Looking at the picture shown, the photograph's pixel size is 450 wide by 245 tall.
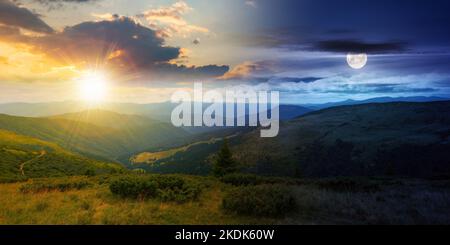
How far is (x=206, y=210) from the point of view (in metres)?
11.5

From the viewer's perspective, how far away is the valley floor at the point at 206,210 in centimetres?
994

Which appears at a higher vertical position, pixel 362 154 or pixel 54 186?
pixel 362 154

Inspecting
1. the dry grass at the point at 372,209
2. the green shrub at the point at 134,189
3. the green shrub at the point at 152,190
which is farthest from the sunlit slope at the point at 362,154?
the green shrub at the point at 134,189

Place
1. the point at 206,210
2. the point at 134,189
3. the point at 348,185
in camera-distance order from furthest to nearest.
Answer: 1. the point at 348,185
2. the point at 134,189
3. the point at 206,210

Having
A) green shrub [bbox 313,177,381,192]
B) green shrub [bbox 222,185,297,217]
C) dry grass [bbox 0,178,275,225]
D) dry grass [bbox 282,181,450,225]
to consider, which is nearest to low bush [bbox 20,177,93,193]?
dry grass [bbox 0,178,275,225]

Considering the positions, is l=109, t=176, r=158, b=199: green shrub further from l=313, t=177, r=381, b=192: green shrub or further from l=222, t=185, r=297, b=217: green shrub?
l=313, t=177, r=381, b=192: green shrub

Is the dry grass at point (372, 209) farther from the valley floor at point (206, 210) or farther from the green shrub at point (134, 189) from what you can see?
the green shrub at point (134, 189)

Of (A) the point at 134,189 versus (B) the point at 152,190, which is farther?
(B) the point at 152,190

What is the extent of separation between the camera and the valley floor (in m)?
9.94

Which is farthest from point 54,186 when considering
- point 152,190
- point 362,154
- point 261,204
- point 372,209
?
point 362,154

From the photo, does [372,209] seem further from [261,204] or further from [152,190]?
[152,190]

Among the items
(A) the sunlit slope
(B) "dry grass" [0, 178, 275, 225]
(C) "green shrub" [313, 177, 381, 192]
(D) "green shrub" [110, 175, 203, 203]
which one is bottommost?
(B) "dry grass" [0, 178, 275, 225]
